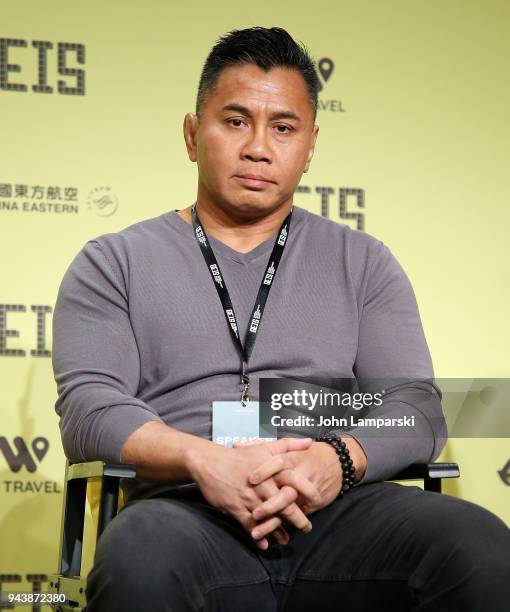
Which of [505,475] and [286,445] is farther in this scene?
[505,475]

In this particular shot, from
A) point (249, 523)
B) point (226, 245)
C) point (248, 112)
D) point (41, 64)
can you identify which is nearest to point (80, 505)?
A: point (249, 523)

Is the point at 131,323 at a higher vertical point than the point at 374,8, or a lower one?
lower

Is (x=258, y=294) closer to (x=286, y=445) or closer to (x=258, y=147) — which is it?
(x=258, y=147)

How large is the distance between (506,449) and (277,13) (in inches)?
62.6

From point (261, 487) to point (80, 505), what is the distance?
1.32 feet

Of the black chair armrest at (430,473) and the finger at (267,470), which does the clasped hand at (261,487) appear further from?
the black chair armrest at (430,473)

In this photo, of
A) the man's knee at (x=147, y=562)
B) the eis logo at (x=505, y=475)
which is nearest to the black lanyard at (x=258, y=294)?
the man's knee at (x=147, y=562)

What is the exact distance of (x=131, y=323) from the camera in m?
2.13

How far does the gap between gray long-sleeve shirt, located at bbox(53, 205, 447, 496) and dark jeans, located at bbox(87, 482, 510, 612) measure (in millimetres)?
164

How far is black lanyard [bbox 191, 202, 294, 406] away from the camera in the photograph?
2125 mm

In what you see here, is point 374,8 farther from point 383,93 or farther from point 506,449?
point 506,449

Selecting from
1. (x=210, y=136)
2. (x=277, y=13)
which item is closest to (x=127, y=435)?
(x=210, y=136)

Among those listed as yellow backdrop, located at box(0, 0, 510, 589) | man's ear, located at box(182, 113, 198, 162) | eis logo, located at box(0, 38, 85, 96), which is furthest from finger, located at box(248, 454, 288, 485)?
eis logo, located at box(0, 38, 85, 96)

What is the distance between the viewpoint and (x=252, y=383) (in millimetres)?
2117
